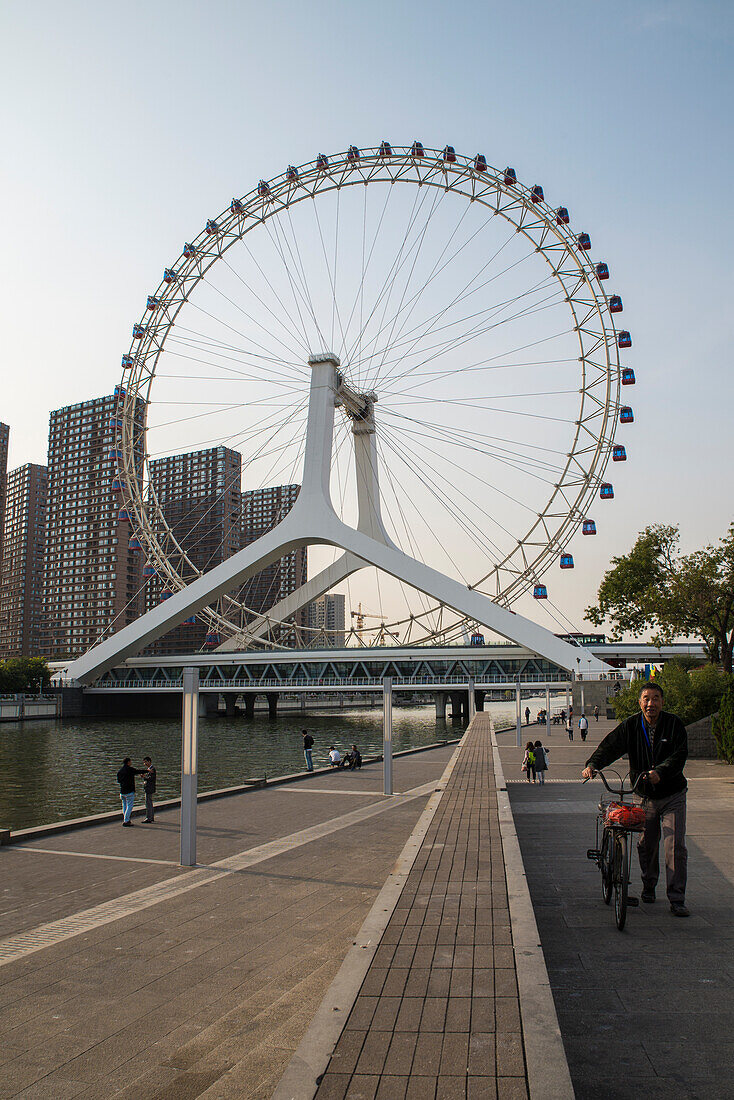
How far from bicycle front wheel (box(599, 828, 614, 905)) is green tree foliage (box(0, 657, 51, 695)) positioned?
78.2m

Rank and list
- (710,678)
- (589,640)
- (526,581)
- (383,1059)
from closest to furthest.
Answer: (383,1059), (710,678), (526,581), (589,640)

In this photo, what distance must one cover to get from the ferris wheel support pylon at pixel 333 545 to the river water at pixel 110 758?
923 cm

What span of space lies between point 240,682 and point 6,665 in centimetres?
2394

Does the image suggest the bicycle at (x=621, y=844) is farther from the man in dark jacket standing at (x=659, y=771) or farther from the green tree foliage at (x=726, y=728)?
the green tree foliage at (x=726, y=728)

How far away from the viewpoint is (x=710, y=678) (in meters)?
27.8

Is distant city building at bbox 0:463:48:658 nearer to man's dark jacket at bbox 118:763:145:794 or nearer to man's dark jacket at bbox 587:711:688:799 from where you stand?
man's dark jacket at bbox 118:763:145:794

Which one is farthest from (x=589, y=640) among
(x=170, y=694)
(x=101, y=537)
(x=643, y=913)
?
(x=643, y=913)

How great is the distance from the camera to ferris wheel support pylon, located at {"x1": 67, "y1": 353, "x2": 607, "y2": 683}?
53.8 meters

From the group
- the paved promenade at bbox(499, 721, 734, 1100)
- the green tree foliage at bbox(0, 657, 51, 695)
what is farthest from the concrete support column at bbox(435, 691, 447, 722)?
the paved promenade at bbox(499, 721, 734, 1100)

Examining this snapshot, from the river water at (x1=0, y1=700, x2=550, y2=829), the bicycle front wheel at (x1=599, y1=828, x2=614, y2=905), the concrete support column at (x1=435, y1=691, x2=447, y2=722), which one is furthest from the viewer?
the concrete support column at (x1=435, y1=691, x2=447, y2=722)

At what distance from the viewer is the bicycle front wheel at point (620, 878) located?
6.44 metres

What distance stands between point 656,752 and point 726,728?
15.5m

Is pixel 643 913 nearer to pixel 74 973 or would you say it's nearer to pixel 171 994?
pixel 171 994

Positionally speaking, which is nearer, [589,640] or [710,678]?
A: [710,678]
